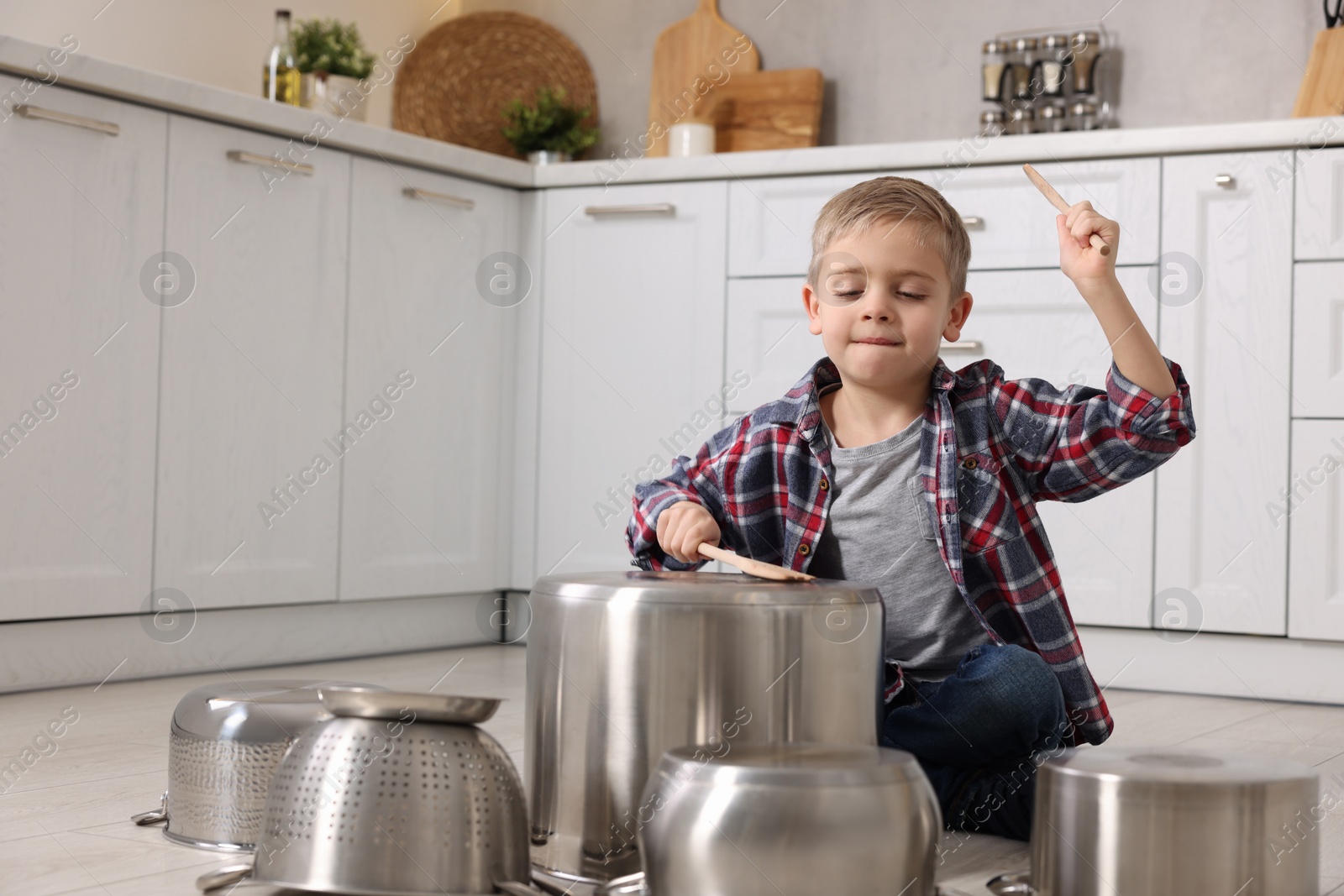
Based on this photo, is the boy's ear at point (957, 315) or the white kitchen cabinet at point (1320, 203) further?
the white kitchen cabinet at point (1320, 203)

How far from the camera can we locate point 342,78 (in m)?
2.49

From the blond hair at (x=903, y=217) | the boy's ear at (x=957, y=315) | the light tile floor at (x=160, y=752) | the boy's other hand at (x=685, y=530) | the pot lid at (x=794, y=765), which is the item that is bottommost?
the light tile floor at (x=160, y=752)

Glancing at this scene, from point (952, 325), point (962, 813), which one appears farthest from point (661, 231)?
point (962, 813)

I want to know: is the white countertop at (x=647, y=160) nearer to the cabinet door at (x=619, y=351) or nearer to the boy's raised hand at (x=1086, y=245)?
the cabinet door at (x=619, y=351)

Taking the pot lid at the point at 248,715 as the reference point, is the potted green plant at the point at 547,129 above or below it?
above

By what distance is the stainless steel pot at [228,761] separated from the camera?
42.5 inches

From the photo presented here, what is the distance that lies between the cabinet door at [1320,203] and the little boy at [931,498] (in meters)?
0.94

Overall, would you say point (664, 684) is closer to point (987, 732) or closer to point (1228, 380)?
point (987, 732)

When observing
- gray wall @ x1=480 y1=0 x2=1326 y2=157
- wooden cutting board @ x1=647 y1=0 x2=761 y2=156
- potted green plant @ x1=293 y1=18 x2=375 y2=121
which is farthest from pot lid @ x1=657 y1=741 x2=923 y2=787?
wooden cutting board @ x1=647 y1=0 x2=761 y2=156

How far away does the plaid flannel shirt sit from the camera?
47.1 inches

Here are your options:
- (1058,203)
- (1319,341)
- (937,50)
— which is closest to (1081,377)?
(1319,341)

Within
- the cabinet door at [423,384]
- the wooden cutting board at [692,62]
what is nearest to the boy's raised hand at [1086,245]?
the cabinet door at [423,384]

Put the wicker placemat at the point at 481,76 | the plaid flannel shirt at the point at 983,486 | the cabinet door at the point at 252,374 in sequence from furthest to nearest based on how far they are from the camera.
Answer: the wicker placemat at the point at 481,76, the cabinet door at the point at 252,374, the plaid flannel shirt at the point at 983,486

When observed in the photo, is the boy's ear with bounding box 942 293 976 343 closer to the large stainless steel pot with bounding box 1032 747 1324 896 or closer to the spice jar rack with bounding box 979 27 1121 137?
the large stainless steel pot with bounding box 1032 747 1324 896
